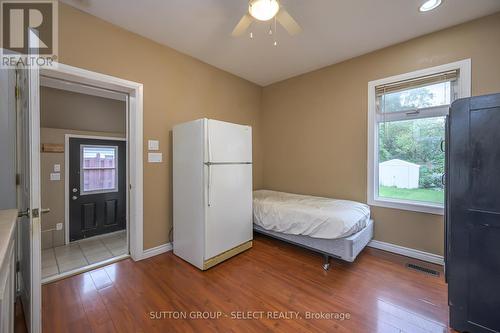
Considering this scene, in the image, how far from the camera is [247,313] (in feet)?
5.82

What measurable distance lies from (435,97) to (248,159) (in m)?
2.49

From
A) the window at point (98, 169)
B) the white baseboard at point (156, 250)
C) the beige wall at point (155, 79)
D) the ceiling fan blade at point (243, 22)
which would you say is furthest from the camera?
the window at point (98, 169)

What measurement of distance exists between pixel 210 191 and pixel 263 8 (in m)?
1.85

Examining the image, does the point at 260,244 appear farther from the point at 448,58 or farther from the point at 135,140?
the point at 448,58

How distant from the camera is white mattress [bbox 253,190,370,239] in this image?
93.7 inches

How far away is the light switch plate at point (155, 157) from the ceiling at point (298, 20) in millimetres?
1516

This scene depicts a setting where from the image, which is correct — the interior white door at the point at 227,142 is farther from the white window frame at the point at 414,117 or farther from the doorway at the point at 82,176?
the white window frame at the point at 414,117

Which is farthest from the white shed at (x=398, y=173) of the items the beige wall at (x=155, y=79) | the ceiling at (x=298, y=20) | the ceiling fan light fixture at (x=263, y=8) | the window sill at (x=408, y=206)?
the beige wall at (x=155, y=79)

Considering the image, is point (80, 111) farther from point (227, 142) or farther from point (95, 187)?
point (227, 142)

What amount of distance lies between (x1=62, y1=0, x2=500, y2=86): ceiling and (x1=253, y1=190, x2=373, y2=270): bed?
2.20 m

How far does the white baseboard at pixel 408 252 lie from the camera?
101 inches

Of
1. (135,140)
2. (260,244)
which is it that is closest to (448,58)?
(260,244)

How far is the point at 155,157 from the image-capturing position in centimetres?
282

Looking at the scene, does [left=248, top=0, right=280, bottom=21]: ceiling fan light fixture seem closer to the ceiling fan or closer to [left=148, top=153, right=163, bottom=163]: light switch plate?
the ceiling fan
